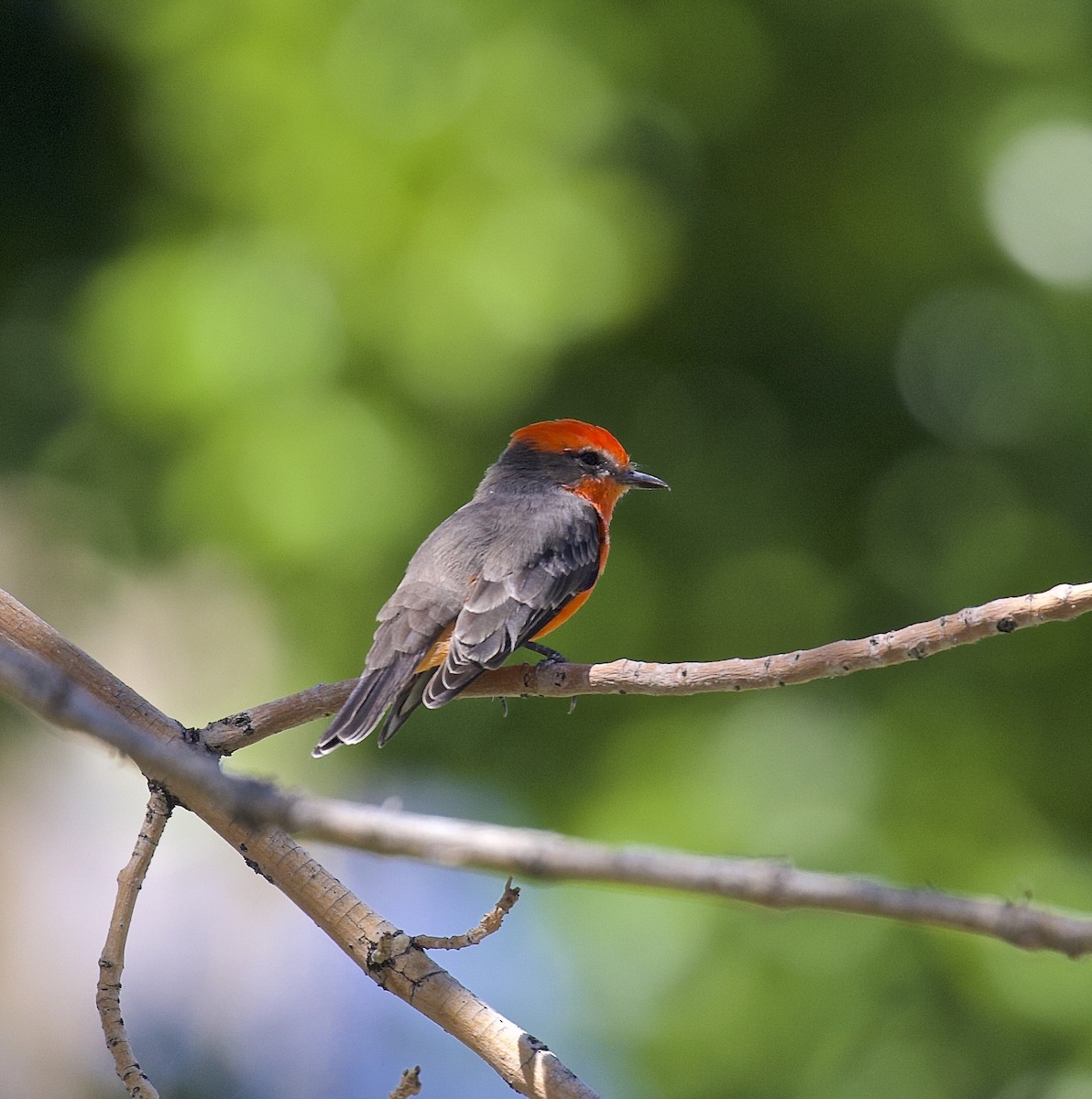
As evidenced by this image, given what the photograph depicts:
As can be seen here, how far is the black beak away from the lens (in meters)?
6.11

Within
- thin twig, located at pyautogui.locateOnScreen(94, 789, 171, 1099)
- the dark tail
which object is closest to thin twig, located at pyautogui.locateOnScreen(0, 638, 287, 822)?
thin twig, located at pyautogui.locateOnScreen(94, 789, 171, 1099)

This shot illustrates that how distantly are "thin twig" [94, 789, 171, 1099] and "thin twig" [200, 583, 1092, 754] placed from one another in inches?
11.7

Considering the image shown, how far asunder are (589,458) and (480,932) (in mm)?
3498

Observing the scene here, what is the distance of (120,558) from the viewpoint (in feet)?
25.8

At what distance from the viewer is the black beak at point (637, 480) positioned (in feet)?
20.0

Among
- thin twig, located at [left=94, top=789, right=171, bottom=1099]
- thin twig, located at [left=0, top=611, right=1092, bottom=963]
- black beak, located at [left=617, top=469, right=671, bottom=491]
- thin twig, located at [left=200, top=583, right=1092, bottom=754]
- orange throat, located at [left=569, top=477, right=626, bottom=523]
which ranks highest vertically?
black beak, located at [left=617, top=469, right=671, bottom=491]

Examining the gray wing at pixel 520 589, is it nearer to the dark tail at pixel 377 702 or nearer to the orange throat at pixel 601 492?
the dark tail at pixel 377 702

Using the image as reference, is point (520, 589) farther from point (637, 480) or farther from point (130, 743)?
point (130, 743)

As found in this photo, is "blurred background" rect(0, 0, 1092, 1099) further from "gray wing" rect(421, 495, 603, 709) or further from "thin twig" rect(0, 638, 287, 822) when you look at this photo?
"thin twig" rect(0, 638, 287, 822)

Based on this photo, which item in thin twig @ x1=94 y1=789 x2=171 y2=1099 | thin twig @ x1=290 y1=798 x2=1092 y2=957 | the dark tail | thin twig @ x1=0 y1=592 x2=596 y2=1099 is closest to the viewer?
thin twig @ x1=290 y1=798 x2=1092 y2=957

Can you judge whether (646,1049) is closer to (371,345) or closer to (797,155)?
(371,345)

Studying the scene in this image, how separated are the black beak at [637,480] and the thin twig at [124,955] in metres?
3.40

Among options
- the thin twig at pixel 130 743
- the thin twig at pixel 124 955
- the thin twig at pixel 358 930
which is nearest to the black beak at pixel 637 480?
the thin twig at pixel 358 930

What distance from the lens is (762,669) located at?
328cm
